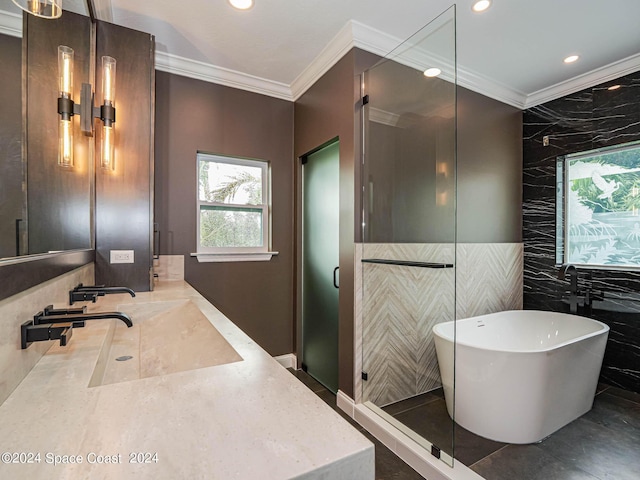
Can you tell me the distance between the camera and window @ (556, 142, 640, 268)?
2.79 m

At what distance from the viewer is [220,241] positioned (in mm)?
2984

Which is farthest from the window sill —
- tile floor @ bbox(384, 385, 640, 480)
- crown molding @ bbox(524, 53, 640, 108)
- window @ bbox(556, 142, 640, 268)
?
crown molding @ bbox(524, 53, 640, 108)

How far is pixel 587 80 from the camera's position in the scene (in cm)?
300

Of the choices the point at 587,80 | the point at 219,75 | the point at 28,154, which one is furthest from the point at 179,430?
the point at 587,80

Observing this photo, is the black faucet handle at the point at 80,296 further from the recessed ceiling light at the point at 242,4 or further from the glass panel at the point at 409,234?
the recessed ceiling light at the point at 242,4

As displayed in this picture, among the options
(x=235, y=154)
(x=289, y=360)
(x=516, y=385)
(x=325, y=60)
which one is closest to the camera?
(x=516, y=385)

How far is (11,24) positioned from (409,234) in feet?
7.03

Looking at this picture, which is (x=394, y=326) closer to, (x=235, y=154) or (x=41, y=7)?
(x=235, y=154)

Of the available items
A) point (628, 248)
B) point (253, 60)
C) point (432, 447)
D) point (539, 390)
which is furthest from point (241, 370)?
point (628, 248)

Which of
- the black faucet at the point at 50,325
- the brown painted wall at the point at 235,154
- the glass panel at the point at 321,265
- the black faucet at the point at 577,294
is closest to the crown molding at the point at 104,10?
the brown painted wall at the point at 235,154

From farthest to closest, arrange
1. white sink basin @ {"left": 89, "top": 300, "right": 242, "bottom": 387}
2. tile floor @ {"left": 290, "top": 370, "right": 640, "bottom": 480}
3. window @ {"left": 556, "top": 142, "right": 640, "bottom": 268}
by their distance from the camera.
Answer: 1. window @ {"left": 556, "top": 142, "right": 640, "bottom": 268}
2. tile floor @ {"left": 290, "top": 370, "right": 640, "bottom": 480}
3. white sink basin @ {"left": 89, "top": 300, "right": 242, "bottom": 387}

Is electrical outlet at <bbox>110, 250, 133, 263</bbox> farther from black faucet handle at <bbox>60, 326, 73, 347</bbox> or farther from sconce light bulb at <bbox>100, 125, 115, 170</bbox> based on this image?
black faucet handle at <bbox>60, 326, 73, 347</bbox>

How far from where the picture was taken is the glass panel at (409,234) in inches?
80.9

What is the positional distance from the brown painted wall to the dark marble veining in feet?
8.54
